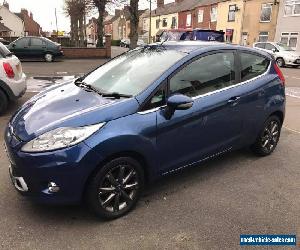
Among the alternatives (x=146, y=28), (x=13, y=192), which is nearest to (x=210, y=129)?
(x=13, y=192)

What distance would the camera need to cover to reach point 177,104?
11.7 ft

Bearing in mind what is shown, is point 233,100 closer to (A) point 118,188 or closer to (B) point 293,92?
(A) point 118,188

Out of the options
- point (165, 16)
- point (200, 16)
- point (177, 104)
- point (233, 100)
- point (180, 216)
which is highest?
point (165, 16)

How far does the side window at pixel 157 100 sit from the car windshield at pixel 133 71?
0.14 meters

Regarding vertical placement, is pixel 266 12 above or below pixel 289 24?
above

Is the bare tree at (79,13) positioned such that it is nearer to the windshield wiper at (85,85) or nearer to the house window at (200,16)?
the house window at (200,16)

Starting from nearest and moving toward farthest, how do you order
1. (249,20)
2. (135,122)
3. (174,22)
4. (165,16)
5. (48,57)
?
(135,122) → (48,57) → (249,20) → (174,22) → (165,16)

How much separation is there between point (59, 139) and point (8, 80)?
436cm

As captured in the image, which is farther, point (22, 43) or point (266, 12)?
point (266, 12)

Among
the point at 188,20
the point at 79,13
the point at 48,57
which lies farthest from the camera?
the point at 188,20

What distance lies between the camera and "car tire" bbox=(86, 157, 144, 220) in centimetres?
330

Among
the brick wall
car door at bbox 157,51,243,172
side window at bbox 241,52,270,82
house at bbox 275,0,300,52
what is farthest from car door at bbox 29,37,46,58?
house at bbox 275,0,300,52

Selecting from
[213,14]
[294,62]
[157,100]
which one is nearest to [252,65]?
[157,100]

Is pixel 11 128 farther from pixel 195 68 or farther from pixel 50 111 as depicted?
pixel 195 68
